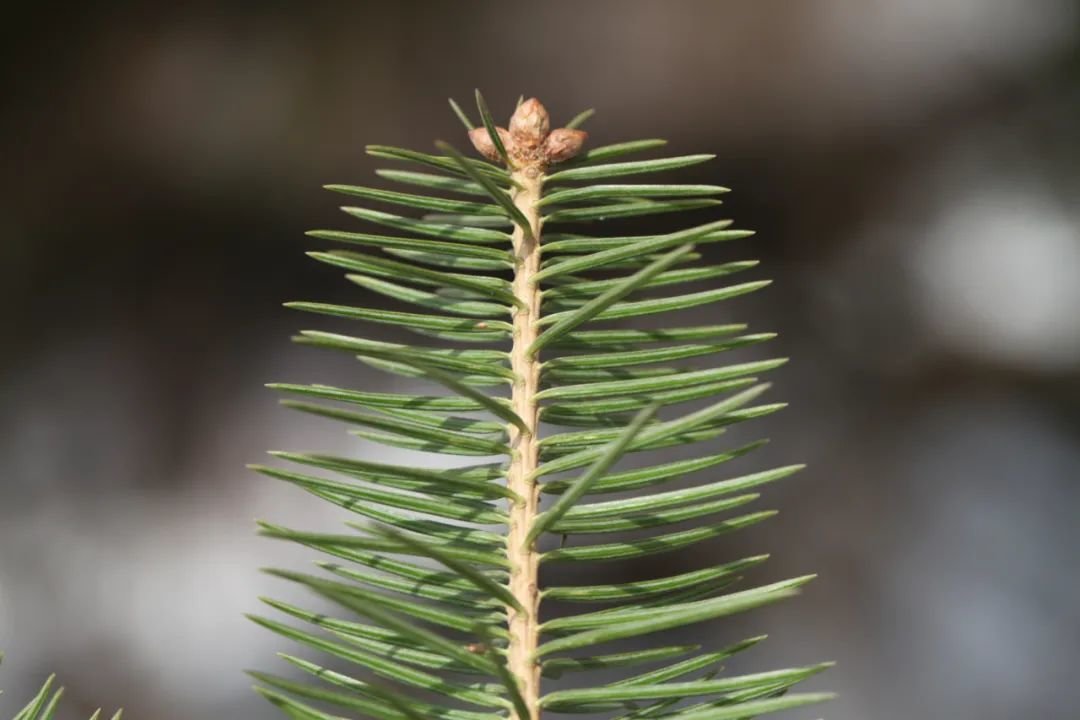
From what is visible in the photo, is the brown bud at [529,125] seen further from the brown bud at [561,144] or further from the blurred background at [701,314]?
the blurred background at [701,314]

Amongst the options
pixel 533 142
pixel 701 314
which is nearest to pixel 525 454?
pixel 533 142

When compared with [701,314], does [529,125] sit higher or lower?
lower

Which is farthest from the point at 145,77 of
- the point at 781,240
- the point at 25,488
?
the point at 781,240

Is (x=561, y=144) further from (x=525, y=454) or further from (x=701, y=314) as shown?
(x=701, y=314)

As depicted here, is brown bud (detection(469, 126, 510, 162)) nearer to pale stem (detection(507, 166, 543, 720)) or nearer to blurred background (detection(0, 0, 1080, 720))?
pale stem (detection(507, 166, 543, 720))

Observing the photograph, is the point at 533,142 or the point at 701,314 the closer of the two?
the point at 533,142

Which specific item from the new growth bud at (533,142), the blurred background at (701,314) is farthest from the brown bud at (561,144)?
the blurred background at (701,314)

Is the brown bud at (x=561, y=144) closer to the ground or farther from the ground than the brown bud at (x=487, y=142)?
closer to the ground
